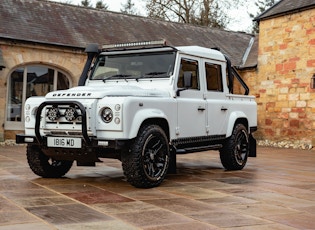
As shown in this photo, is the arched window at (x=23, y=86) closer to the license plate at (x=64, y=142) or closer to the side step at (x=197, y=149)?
the side step at (x=197, y=149)

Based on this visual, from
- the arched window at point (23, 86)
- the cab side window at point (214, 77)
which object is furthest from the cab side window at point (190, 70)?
the arched window at point (23, 86)

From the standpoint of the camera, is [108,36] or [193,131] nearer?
[193,131]

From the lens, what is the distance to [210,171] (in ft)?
25.8

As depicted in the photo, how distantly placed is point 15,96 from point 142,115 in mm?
9877

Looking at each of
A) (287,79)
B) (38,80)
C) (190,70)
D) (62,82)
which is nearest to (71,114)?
(190,70)

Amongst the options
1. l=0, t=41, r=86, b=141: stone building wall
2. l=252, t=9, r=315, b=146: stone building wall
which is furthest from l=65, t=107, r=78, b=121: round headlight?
l=252, t=9, r=315, b=146: stone building wall

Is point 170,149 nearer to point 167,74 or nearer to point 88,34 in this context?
point 167,74

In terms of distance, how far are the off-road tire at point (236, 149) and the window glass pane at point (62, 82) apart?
8.78m

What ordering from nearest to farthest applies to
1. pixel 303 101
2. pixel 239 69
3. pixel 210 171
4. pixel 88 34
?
pixel 210 171, pixel 303 101, pixel 88 34, pixel 239 69

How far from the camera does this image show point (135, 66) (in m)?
6.89

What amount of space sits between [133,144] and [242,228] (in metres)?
2.14

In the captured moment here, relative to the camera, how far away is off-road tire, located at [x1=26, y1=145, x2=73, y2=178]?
21.0 feet

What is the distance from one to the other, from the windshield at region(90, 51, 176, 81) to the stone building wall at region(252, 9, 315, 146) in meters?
9.16

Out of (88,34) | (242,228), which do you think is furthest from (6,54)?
(242,228)
